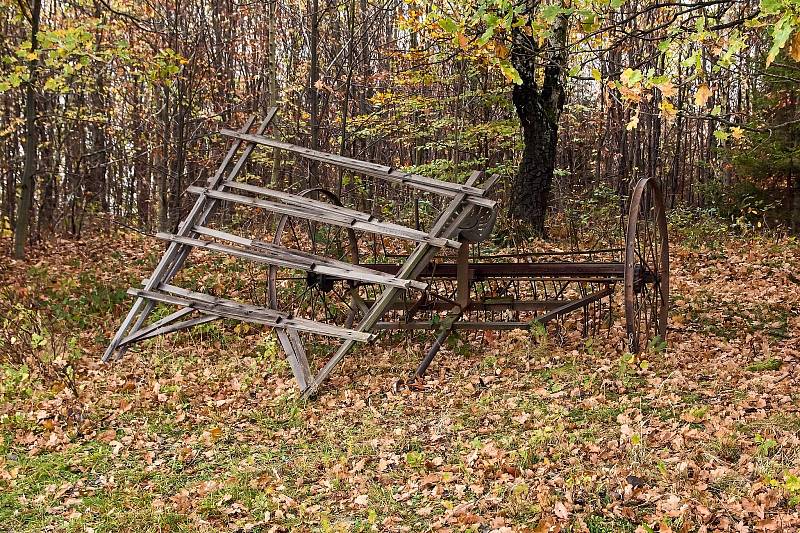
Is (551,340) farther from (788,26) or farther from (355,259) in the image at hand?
(788,26)

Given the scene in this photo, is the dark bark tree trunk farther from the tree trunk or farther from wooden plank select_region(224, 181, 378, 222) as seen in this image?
the tree trunk

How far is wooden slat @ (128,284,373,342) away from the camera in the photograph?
22.6 feet

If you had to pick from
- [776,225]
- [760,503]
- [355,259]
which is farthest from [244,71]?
[760,503]

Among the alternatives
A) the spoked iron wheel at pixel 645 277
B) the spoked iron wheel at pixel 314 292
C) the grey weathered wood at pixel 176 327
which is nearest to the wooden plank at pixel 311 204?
the spoked iron wheel at pixel 314 292

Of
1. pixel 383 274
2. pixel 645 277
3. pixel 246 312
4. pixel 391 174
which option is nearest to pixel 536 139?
pixel 645 277

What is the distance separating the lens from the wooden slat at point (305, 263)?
6758mm

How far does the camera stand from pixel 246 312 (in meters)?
7.29

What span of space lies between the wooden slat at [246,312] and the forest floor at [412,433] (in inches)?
23.9

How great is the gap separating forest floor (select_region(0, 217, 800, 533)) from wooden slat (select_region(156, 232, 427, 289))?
3.57 feet

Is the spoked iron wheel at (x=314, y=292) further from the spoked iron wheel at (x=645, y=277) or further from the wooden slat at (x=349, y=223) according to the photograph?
the spoked iron wheel at (x=645, y=277)

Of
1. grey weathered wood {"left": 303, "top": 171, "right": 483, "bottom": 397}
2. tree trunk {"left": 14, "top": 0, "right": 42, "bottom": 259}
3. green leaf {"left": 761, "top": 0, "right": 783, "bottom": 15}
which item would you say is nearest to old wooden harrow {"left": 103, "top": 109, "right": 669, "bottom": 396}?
grey weathered wood {"left": 303, "top": 171, "right": 483, "bottom": 397}

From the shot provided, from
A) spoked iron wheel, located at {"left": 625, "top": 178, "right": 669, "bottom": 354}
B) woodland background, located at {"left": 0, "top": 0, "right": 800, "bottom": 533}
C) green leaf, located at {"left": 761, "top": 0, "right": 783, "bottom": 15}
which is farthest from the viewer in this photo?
spoked iron wheel, located at {"left": 625, "top": 178, "right": 669, "bottom": 354}

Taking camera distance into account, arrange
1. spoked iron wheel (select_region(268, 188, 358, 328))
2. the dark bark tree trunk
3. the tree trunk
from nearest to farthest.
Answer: spoked iron wheel (select_region(268, 188, 358, 328)), the tree trunk, the dark bark tree trunk

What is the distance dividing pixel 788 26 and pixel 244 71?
1797 centimetres
